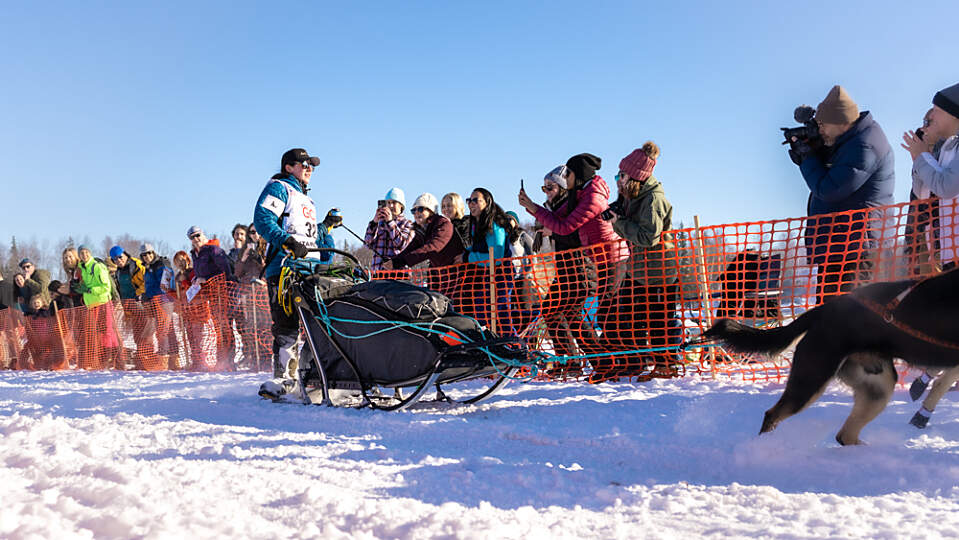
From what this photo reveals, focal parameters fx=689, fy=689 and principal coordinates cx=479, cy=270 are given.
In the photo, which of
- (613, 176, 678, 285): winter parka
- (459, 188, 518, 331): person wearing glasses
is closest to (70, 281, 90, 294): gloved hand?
(459, 188, 518, 331): person wearing glasses

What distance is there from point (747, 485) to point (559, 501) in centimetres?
83

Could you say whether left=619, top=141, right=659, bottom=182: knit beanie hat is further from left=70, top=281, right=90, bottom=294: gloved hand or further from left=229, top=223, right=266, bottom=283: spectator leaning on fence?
left=70, top=281, right=90, bottom=294: gloved hand

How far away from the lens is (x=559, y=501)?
8.24 feet

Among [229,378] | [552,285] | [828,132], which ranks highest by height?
[828,132]

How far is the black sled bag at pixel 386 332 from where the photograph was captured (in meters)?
4.35

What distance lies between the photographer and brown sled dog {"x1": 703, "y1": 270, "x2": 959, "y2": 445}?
2941mm

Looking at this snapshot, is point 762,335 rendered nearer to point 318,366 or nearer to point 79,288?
point 318,366

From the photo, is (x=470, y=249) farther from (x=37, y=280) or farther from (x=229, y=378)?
(x=37, y=280)

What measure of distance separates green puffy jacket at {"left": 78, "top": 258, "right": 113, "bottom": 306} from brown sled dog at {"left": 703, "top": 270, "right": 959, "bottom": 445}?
1038cm

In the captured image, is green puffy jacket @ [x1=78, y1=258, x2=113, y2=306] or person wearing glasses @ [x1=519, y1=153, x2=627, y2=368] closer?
person wearing glasses @ [x1=519, y1=153, x2=627, y2=368]

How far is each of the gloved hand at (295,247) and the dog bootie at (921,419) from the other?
3792mm

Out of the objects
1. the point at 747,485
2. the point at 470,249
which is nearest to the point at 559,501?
the point at 747,485

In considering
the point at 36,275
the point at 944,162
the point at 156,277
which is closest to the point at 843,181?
the point at 944,162

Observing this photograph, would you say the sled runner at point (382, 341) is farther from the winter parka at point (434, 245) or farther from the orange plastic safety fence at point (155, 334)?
the orange plastic safety fence at point (155, 334)
